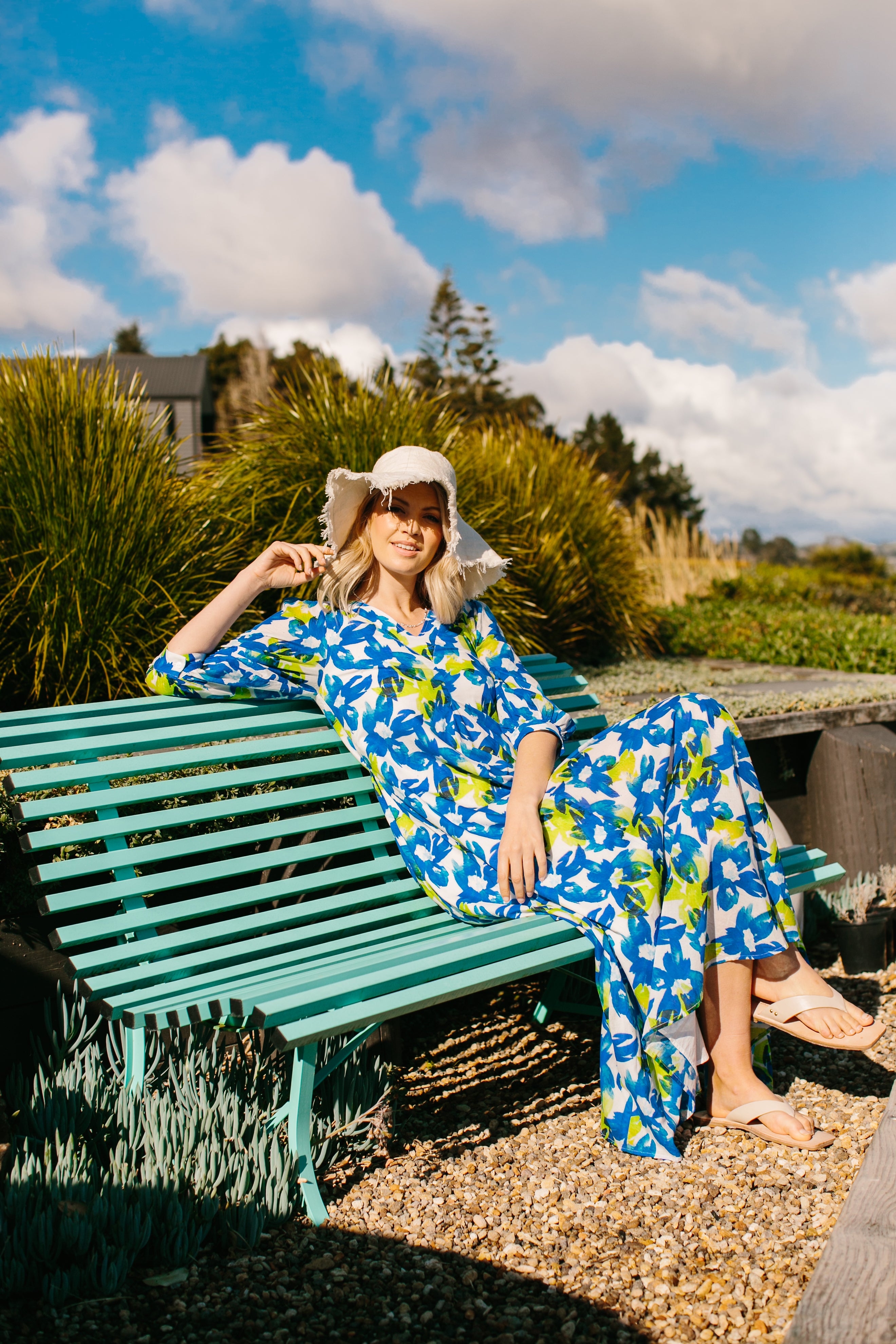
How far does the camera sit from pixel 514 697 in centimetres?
283

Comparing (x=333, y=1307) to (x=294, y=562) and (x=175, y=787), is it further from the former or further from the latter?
(x=294, y=562)

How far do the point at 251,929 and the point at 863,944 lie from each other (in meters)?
2.26

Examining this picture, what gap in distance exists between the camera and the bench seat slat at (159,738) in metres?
2.41

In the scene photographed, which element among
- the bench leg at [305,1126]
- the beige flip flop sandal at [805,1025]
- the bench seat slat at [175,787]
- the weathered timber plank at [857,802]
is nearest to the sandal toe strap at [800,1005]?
the beige flip flop sandal at [805,1025]

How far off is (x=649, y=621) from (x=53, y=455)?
4297mm

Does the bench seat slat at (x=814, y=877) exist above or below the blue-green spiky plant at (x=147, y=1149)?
above

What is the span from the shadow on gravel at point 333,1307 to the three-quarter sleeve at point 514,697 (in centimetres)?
127

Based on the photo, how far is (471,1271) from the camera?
1.89m

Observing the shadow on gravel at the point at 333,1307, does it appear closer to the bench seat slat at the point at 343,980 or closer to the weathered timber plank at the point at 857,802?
the bench seat slat at the point at 343,980

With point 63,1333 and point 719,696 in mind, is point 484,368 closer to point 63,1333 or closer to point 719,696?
point 719,696

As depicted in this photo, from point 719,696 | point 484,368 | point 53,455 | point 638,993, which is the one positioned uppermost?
point 484,368

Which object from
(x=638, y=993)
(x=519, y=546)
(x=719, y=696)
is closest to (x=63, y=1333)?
(x=638, y=993)

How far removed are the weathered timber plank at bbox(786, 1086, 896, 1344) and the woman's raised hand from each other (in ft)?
6.36

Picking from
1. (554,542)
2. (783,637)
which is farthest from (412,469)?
(783,637)
